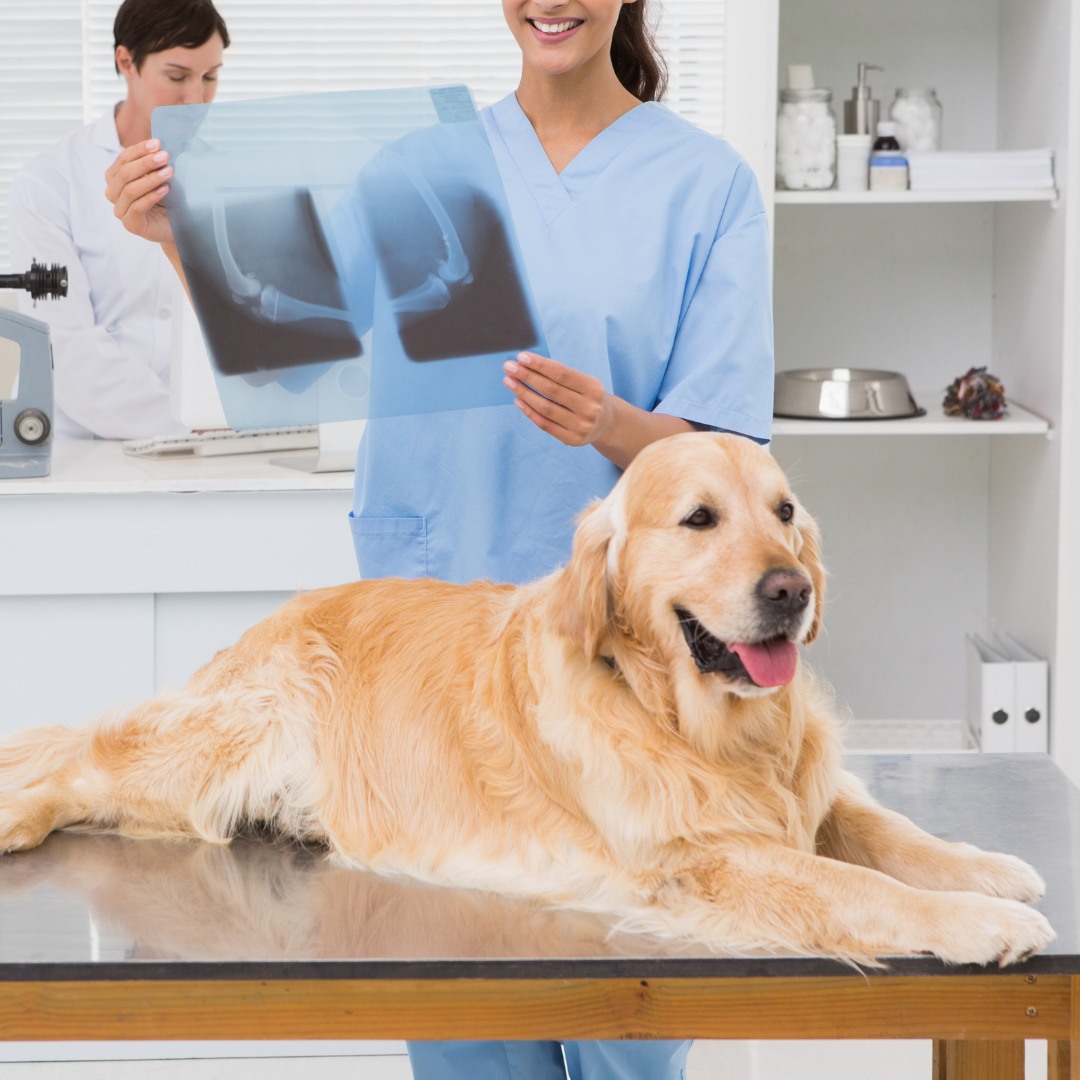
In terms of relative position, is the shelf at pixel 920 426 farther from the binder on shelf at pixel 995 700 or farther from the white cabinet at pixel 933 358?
the binder on shelf at pixel 995 700

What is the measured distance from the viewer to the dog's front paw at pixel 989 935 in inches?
47.4

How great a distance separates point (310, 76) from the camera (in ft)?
14.3

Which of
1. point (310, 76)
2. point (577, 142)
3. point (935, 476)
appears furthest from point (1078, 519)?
point (310, 76)

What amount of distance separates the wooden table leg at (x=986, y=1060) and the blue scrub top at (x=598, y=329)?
2.77 ft

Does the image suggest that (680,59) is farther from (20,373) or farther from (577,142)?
(577,142)

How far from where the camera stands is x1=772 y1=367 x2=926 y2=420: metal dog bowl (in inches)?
127

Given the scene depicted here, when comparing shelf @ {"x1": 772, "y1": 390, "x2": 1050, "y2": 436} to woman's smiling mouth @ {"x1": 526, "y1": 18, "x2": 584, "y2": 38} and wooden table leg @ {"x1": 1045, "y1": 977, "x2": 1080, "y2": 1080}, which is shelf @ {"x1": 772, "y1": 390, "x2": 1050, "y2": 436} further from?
wooden table leg @ {"x1": 1045, "y1": 977, "x2": 1080, "y2": 1080}

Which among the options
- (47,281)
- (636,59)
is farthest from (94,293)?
(636,59)

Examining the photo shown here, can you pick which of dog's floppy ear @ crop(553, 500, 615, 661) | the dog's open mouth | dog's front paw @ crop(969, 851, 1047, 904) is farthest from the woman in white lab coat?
dog's front paw @ crop(969, 851, 1047, 904)

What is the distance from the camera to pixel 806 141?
3.14m

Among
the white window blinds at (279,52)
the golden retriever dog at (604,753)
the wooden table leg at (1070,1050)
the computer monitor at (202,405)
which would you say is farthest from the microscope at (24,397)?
the wooden table leg at (1070,1050)

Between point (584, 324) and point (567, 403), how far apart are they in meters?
0.25

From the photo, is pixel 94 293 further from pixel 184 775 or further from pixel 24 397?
pixel 184 775

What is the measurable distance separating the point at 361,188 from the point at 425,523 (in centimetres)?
45
